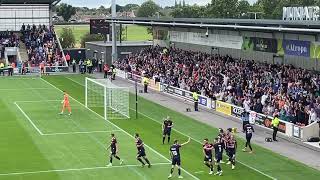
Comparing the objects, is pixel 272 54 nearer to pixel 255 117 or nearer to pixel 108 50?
pixel 255 117

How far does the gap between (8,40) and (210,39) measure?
3561 centimetres

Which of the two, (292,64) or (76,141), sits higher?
(292,64)

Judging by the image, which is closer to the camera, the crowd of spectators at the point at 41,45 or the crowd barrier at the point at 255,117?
the crowd barrier at the point at 255,117

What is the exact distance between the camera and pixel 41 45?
80.6 m

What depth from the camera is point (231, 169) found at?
27344 millimetres

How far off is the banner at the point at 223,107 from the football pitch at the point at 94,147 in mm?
2847

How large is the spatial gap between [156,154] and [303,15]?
14.0m

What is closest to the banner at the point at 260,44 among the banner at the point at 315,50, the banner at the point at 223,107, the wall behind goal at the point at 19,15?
the banner at the point at 315,50

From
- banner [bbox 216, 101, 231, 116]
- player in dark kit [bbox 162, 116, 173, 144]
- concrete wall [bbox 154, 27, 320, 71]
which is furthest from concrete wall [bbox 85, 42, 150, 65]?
player in dark kit [bbox 162, 116, 173, 144]

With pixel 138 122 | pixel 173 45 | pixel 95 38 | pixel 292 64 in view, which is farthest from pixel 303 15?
pixel 95 38

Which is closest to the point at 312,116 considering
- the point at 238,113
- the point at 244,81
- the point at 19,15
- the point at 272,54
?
the point at 238,113

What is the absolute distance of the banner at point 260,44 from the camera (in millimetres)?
44594

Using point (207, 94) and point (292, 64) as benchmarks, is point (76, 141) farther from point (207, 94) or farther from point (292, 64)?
point (292, 64)

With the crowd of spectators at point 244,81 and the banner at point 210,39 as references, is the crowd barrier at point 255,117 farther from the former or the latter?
the banner at point 210,39
